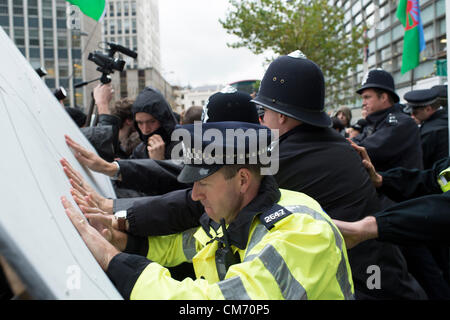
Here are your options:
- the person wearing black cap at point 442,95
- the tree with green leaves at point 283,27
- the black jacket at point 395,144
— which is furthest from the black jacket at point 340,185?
the tree with green leaves at point 283,27

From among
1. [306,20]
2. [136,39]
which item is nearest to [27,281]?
[306,20]

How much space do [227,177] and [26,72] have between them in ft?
→ 3.66

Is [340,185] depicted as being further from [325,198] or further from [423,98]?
[423,98]

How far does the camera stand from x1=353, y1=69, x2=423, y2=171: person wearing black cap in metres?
3.33

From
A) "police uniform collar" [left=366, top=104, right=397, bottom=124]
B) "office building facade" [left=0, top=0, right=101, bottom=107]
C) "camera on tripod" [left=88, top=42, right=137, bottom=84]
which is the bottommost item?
"police uniform collar" [left=366, top=104, right=397, bottom=124]

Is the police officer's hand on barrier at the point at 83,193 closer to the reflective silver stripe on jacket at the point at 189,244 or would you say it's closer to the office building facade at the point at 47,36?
the reflective silver stripe on jacket at the point at 189,244

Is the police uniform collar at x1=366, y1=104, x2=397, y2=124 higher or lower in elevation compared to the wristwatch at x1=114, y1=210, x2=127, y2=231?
higher

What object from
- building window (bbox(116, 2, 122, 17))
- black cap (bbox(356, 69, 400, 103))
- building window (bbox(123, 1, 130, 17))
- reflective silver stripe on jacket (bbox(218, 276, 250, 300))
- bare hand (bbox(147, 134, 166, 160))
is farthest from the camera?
building window (bbox(123, 1, 130, 17))

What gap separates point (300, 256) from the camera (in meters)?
1.17

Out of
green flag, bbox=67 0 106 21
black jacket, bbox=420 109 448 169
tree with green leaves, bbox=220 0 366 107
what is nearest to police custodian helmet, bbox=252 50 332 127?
green flag, bbox=67 0 106 21

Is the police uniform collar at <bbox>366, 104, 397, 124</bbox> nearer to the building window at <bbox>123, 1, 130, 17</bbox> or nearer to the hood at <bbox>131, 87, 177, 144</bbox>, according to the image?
the hood at <bbox>131, 87, 177, 144</bbox>

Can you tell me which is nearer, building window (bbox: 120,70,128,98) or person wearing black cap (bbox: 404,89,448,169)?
person wearing black cap (bbox: 404,89,448,169)

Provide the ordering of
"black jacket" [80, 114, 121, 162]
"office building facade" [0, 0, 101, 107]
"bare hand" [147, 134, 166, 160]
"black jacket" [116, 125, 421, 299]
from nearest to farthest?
"black jacket" [116, 125, 421, 299], "black jacket" [80, 114, 121, 162], "bare hand" [147, 134, 166, 160], "office building facade" [0, 0, 101, 107]
